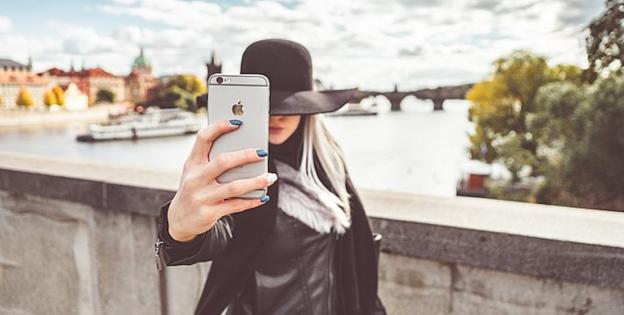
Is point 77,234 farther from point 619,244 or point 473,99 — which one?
point 473,99

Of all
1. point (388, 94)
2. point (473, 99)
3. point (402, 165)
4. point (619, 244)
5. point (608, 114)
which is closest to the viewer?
point (619, 244)

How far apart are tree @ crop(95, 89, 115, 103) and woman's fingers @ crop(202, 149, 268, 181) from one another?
71632mm

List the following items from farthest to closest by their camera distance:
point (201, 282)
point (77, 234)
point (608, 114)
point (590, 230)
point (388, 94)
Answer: point (388, 94) < point (608, 114) < point (77, 234) < point (201, 282) < point (590, 230)

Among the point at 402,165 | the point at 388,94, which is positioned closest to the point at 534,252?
the point at 402,165

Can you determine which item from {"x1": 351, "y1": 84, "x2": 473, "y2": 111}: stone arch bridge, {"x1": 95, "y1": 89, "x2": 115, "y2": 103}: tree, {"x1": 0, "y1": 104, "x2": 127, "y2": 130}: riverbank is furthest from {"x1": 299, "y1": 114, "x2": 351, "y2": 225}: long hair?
{"x1": 95, "y1": 89, "x2": 115, "y2": 103}: tree

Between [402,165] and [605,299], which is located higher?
[605,299]

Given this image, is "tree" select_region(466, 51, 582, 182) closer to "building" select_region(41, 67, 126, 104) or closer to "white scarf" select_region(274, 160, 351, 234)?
"white scarf" select_region(274, 160, 351, 234)

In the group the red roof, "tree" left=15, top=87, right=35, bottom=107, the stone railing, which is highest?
the red roof

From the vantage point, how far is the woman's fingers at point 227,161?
34.7 inches

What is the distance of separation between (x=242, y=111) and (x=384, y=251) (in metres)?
0.95

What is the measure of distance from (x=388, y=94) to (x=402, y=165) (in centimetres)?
1080

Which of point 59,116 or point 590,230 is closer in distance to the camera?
point 590,230

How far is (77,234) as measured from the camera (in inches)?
91.3

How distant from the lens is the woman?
136 centimetres
